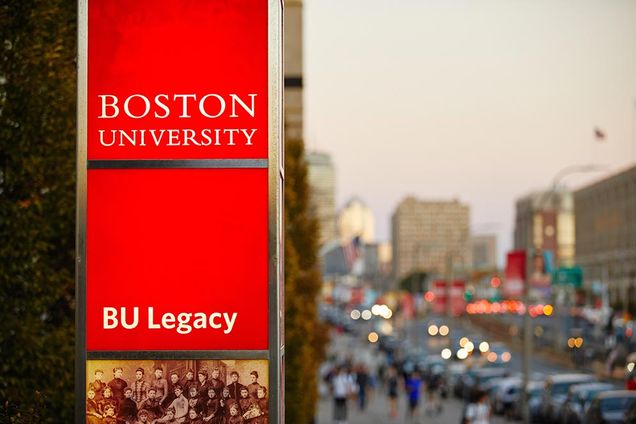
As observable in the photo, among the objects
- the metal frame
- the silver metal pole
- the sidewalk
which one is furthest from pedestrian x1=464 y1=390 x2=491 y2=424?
the metal frame

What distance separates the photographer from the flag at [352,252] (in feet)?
194

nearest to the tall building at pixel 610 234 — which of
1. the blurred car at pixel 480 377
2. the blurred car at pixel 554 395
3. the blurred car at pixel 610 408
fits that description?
the blurred car at pixel 480 377

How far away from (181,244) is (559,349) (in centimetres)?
8985

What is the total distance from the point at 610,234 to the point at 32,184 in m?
167

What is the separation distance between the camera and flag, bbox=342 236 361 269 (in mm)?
59075

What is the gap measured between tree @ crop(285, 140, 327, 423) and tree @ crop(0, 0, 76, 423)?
11.1m

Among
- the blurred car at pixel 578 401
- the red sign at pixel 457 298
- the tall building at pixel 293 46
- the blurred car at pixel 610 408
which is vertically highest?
the tall building at pixel 293 46

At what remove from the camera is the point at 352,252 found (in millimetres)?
59656

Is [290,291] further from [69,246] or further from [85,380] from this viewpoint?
[85,380]

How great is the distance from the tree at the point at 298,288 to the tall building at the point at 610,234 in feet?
371

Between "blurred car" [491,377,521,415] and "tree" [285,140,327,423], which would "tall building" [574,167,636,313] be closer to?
"blurred car" [491,377,521,415]

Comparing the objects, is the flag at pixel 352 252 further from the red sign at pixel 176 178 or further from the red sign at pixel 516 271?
the red sign at pixel 176 178

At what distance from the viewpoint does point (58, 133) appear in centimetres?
1210

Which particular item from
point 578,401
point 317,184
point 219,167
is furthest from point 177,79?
point 317,184
